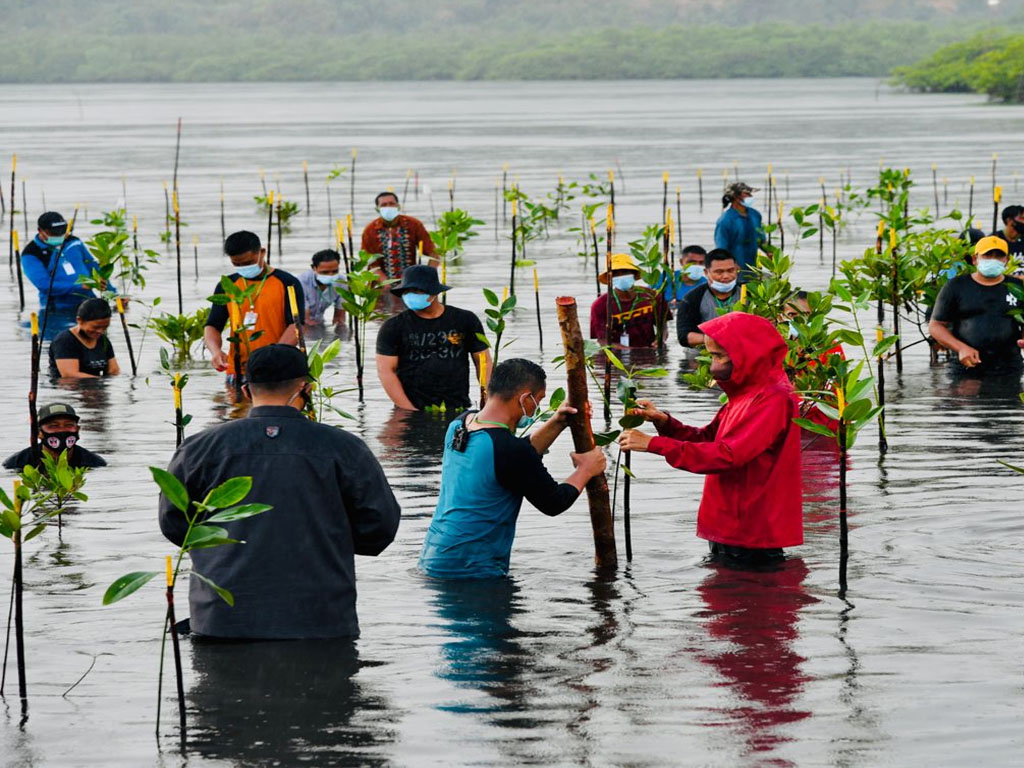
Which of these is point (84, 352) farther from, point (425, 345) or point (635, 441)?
point (635, 441)

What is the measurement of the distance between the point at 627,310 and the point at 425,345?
423cm

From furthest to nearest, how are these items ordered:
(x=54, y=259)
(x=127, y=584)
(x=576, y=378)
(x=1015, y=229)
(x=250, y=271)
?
(x=54, y=259)
(x=1015, y=229)
(x=250, y=271)
(x=576, y=378)
(x=127, y=584)

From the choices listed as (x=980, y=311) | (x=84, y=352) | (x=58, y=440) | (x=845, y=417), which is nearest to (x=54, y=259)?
(x=84, y=352)

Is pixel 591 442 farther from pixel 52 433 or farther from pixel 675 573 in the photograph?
pixel 52 433

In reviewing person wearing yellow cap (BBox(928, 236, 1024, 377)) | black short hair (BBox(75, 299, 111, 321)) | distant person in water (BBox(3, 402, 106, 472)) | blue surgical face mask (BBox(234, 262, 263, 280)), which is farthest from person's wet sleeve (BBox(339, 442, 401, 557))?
person wearing yellow cap (BBox(928, 236, 1024, 377))

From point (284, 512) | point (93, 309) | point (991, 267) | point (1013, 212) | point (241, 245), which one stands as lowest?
point (284, 512)

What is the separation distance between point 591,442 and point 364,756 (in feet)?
6.90

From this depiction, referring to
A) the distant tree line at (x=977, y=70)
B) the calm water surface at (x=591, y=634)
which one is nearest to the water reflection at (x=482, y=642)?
the calm water surface at (x=591, y=634)

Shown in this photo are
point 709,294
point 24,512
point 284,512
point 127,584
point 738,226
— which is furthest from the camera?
point 738,226

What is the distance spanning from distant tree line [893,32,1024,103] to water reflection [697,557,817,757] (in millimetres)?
82807

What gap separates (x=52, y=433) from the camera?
34.6 feet

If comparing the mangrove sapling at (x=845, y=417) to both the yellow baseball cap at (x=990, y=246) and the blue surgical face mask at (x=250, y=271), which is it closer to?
the blue surgical face mask at (x=250, y=271)

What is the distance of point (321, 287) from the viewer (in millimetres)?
18953

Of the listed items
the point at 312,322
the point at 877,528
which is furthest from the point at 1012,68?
the point at 877,528
